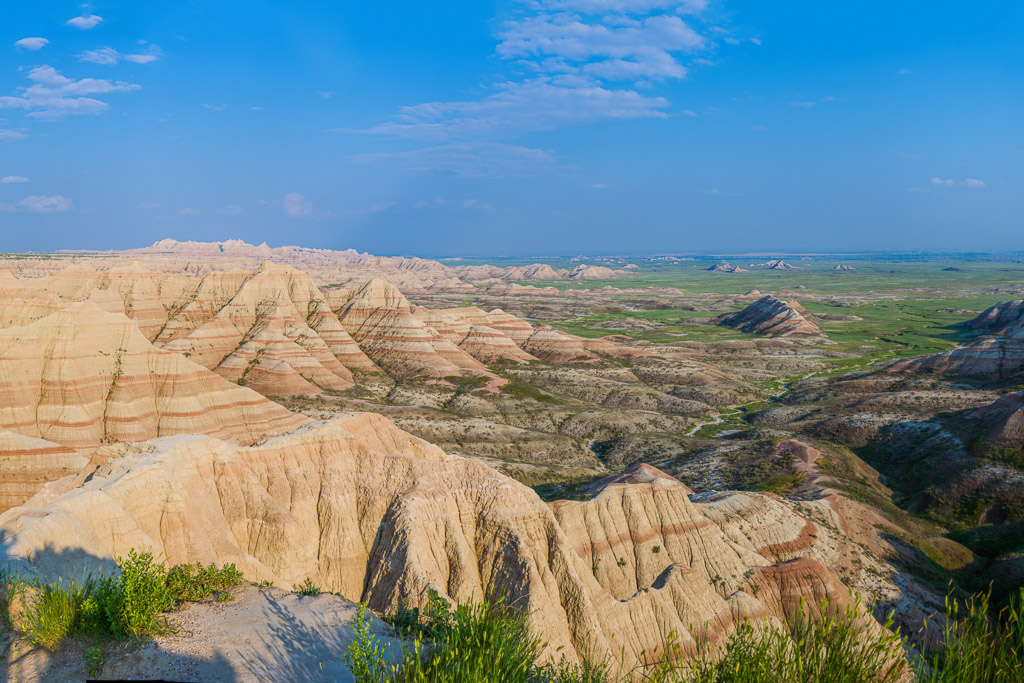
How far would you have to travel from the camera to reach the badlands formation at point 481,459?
26547mm

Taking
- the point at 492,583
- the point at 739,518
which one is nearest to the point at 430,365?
the point at 739,518

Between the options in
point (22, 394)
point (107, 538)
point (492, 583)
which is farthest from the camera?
point (22, 394)

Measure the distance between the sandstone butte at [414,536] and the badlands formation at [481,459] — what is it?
12cm

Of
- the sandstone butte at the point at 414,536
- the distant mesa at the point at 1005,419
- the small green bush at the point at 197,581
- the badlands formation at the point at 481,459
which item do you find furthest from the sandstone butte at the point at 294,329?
the small green bush at the point at 197,581

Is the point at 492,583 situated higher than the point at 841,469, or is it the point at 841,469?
the point at 492,583

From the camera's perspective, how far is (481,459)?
254 ft

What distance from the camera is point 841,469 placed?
64.0 meters

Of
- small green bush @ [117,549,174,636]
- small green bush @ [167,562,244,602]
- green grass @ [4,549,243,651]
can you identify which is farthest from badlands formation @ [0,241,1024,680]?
small green bush @ [167,562,244,602]

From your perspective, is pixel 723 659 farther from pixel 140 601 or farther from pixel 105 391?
pixel 105 391

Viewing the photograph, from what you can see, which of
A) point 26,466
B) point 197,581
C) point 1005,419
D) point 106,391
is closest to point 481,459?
point 106,391

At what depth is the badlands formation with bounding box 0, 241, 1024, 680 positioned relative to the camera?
87.1 ft

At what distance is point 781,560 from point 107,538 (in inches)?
1527

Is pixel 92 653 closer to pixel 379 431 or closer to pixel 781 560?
pixel 379 431

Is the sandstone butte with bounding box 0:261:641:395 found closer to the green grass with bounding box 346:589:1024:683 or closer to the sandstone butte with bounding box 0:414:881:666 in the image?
the sandstone butte with bounding box 0:414:881:666
